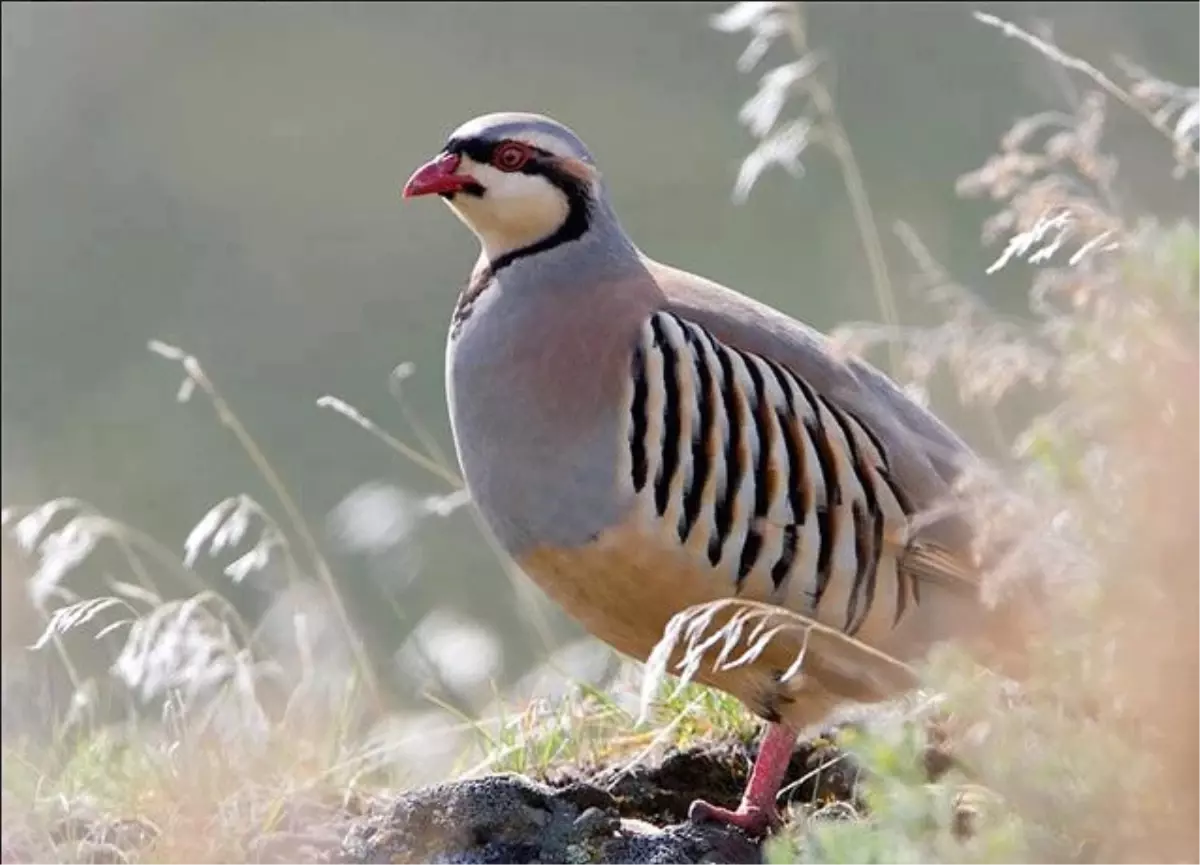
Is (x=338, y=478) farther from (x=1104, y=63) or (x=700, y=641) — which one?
(x=700, y=641)

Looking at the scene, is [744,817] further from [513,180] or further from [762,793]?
[513,180]

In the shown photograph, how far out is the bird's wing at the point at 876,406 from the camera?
13.2ft

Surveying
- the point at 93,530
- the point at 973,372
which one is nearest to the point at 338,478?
the point at 93,530

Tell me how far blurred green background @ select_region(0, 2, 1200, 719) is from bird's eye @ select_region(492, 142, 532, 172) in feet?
38.9

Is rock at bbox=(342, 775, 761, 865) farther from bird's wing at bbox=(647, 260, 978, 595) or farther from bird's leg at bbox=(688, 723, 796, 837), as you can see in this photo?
bird's wing at bbox=(647, 260, 978, 595)

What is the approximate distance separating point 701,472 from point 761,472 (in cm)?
9

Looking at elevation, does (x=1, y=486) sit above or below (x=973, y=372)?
below

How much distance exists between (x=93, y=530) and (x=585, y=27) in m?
27.5

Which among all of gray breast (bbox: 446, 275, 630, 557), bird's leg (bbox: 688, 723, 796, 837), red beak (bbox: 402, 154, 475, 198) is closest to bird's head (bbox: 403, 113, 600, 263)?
red beak (bbox: 402, 154, 475, 198)

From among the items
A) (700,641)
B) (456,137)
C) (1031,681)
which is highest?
(456,137)

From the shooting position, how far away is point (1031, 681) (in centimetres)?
273

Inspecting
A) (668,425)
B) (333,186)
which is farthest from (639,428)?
(333,186)

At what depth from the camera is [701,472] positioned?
3.95 meters

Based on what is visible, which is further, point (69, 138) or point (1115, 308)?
point (69, 138)
